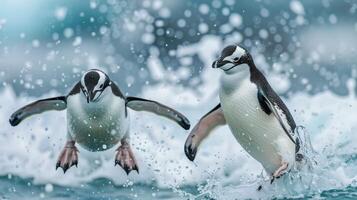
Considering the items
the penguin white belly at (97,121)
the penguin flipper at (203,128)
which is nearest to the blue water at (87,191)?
the penguin flipper at (203,128)

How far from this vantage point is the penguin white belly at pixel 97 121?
5406mm

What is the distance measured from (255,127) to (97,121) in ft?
4.13

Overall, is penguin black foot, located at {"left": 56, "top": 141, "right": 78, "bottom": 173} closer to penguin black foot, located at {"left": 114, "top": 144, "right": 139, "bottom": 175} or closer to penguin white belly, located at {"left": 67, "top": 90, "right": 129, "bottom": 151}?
penguin white belly, located at {"left": 67, "top": 90, "right": 129, "bottom": 151}

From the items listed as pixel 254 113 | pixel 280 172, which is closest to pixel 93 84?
pixel 254 113

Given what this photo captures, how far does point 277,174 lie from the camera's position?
525 centimetres

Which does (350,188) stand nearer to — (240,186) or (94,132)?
(240,186)

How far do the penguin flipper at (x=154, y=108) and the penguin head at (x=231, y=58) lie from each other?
0.64m

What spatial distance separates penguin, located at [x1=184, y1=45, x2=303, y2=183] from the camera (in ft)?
17.6

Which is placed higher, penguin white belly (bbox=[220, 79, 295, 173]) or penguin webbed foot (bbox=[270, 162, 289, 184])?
penguin white belly (bbox=[220, 79, 295, 173])

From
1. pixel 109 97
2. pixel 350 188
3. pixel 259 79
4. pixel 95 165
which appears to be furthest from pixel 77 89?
pixel 350 188

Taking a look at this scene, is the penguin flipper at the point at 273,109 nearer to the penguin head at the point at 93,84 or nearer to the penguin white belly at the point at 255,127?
the penguin white belly at the point at 255,127

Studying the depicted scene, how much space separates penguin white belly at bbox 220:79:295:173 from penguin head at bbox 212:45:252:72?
0.53 feet

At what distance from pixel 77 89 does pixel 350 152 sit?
11.2ft

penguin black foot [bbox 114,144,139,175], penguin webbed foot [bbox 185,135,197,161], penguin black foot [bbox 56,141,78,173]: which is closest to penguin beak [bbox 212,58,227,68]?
penguin webbed foot [bbox 185,135,197,161]
